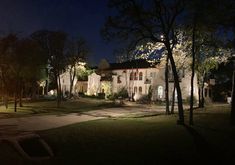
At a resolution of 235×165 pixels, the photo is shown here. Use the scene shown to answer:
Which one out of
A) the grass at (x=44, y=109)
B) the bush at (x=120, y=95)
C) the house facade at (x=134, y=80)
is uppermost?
the house facade at (x=134, y=80)

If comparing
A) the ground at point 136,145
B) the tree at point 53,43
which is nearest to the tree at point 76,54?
the tree at point 53,43

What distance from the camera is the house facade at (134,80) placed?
61862 millimetres

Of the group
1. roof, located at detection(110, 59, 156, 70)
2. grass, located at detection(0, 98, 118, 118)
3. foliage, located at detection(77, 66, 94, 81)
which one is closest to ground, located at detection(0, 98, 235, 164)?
grass, located at detection(0, 98, 118, 118)

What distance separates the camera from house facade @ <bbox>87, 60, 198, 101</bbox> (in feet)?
203

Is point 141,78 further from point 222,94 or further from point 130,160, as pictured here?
point 130,160

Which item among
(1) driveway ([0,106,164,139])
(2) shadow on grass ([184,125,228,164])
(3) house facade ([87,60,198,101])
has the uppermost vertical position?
(3) house facade ([87,60,198,101])

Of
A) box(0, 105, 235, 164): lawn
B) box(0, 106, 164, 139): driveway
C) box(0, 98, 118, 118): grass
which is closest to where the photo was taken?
box(0, 105, 235, 164): lawn

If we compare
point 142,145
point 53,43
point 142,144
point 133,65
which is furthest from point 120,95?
point 142,145

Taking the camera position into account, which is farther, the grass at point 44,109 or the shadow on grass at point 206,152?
the grass at point 44,109

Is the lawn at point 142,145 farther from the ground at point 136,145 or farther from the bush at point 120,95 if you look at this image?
the bush at point 120,95

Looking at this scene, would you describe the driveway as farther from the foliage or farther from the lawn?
the foliage

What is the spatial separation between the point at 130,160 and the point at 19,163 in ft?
14.1

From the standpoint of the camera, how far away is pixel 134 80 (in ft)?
223

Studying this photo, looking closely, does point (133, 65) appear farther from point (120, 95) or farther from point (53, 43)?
point (53, 43)
